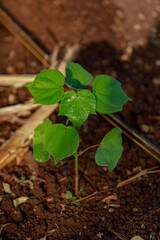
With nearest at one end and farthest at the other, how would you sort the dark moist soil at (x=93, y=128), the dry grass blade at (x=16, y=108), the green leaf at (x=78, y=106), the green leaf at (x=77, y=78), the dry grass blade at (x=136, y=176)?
the green leaf at (x=78, y=106), the green leaf at (x=77, y=78), the dark moist soil at (x=93, y=128), the dry grass blade at (x=136, y=176), the dry grass blade at (x=16, y=108)

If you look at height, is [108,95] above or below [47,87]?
below

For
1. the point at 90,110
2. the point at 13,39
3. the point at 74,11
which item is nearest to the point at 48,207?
the point at 90,110

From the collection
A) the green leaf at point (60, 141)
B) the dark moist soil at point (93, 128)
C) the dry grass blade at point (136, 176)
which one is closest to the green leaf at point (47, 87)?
the green leaf at point (60, 141)

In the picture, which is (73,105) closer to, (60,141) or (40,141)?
(60,141)

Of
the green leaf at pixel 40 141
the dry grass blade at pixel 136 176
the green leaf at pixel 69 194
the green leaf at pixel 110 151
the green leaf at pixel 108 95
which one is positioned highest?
the green leaf at pixel 108 95

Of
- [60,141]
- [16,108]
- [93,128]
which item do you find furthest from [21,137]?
[60,141]

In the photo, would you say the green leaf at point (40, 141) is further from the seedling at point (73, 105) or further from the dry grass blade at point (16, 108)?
the dry grass blade at point (16, 108)
